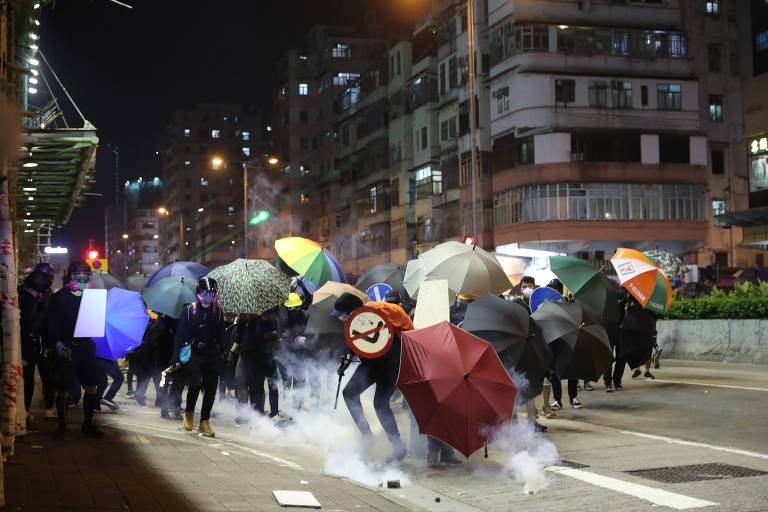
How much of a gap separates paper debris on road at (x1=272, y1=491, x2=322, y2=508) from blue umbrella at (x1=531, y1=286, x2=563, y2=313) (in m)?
6.11

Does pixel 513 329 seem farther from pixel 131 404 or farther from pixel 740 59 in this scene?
pixel 740 59

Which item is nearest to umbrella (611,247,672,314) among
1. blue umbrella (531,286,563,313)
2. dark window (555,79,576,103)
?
blue umbrella (531,286,563,313)

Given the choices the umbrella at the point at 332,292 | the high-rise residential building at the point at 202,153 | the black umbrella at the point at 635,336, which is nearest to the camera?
the umbrella at the point at 332,292

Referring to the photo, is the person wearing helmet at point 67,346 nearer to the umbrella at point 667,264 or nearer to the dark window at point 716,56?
the umbrella at point 667,264

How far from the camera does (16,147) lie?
8.07 meters

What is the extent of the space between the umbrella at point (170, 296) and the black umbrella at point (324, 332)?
2.12 m

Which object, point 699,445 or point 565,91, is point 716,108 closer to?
point 565,91

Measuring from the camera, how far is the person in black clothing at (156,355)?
15500mm

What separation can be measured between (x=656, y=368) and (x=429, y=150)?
39.2 meters

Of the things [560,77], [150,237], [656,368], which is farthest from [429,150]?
[150,237]

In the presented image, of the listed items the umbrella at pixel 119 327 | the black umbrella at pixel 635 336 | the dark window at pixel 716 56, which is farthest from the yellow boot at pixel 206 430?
the dark window at pixel 716 56

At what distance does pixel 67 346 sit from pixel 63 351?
147 mm

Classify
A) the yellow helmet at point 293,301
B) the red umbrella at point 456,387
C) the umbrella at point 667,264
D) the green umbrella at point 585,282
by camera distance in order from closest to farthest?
the red umbrella at point 456,387, the yellow helmet at point 293,301, the green umbrella at point 585,282, the umbrella at point 667,264

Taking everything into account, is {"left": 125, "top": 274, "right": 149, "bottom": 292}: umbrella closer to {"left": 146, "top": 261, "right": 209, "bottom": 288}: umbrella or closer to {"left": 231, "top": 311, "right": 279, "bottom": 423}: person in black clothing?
{"left": 146, "top": 261, "right": 209, "bottom": 288}: umbrella
